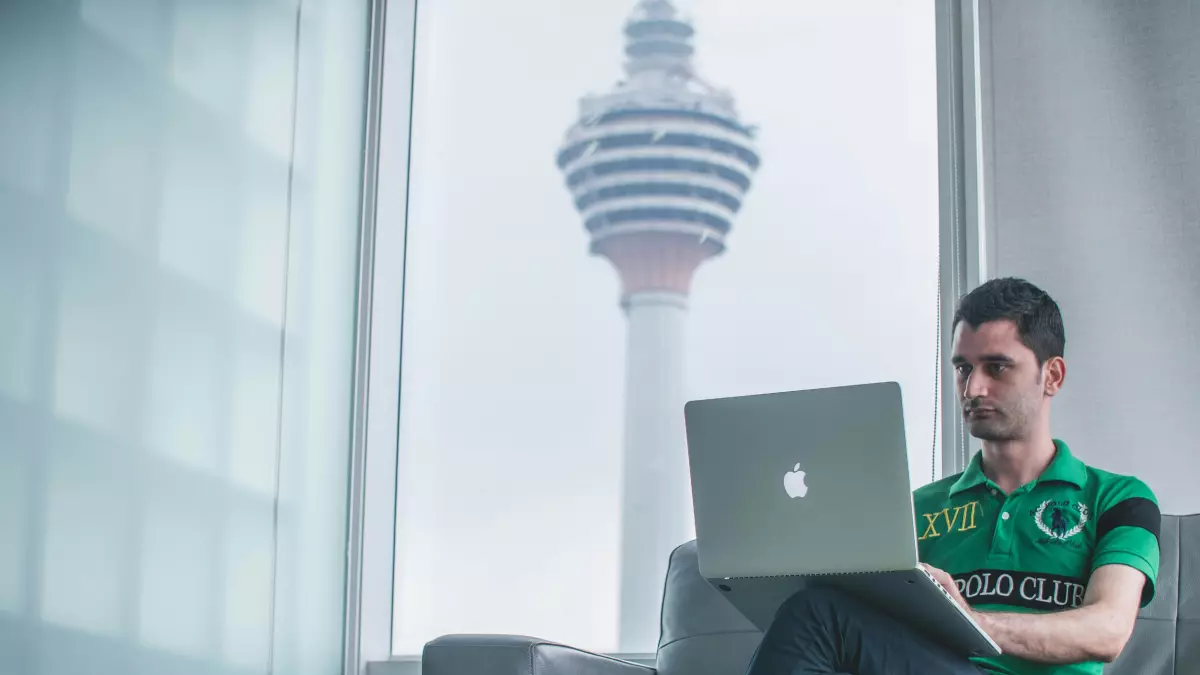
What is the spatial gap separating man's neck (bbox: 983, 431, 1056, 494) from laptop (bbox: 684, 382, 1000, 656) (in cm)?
44

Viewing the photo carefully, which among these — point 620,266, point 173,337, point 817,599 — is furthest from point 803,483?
point 620,266

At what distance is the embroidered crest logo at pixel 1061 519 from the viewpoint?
6.51 ft

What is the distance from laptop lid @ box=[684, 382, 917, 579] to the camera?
1625mm

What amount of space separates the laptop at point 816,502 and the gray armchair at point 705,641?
1.31ft

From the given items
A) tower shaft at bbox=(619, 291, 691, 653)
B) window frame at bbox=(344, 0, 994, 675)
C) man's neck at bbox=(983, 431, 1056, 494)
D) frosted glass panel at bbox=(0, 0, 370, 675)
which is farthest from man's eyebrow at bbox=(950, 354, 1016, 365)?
frosted glass panel at bbox=(0, 0, 370, 675)

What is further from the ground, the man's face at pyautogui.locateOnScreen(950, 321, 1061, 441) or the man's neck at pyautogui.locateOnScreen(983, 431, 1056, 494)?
the man's face at pyautogui.locateOnScreen(950, 321, 1061, 441)

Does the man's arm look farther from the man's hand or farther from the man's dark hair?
the man's dark hair

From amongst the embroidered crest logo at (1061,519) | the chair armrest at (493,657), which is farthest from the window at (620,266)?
the chair armrest at (493,657)

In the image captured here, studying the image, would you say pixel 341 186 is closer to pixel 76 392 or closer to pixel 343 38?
pixel 343 38

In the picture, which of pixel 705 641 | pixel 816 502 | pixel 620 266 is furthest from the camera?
pixel 620 266

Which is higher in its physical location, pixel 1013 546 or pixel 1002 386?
pixel 1002 386

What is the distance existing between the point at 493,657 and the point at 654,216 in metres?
1.67

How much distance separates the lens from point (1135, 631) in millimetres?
2141

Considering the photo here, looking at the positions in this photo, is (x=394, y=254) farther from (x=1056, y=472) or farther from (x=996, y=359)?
(x=1056, y=472)
